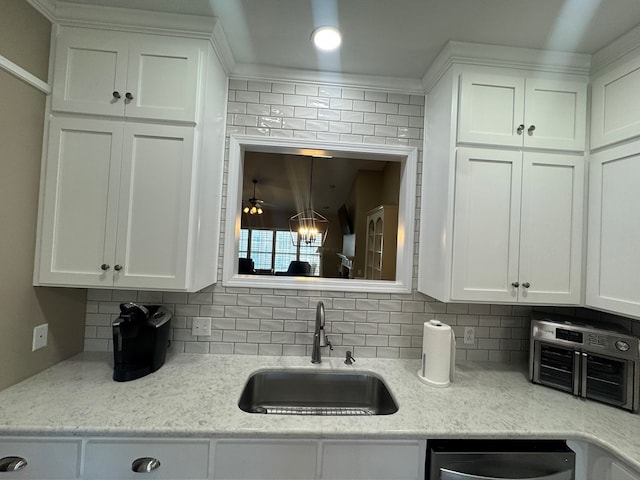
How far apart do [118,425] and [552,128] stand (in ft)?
7.79

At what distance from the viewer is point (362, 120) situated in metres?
1.86

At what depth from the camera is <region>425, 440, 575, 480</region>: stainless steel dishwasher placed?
1.14 meters

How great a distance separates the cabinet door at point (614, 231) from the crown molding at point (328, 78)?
1.04 metres

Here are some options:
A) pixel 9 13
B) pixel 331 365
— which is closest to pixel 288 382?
pixel 331 365

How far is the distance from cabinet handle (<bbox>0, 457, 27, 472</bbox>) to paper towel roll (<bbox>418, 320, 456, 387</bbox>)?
1653 mm

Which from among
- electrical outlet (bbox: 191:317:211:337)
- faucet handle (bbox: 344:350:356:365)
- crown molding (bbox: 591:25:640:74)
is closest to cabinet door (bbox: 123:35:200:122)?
electrical outlet (bbox: 191:317:211:337)

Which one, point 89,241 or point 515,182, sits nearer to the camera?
point 89,241

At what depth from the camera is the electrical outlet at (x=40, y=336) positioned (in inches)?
55.5

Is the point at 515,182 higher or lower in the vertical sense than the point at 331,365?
higher

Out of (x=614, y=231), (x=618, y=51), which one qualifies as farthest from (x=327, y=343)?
(x=618, y=51)

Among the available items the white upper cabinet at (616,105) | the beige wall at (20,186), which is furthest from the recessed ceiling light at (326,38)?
the white upper cabinet at (616,105)

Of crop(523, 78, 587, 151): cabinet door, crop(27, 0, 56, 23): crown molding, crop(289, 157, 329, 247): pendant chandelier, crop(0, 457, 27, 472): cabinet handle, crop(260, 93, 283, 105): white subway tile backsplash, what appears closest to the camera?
crop(0, 457, 27, 472): cabinet handle

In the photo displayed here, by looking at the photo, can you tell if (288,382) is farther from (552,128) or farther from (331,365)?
(552,128)

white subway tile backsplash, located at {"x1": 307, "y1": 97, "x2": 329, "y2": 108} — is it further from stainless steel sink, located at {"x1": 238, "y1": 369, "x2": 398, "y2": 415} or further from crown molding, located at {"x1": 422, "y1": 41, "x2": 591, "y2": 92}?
stainless steel sink, located at {"x1": 238, "y1": 369, "x2": 398, "y2": 415}
